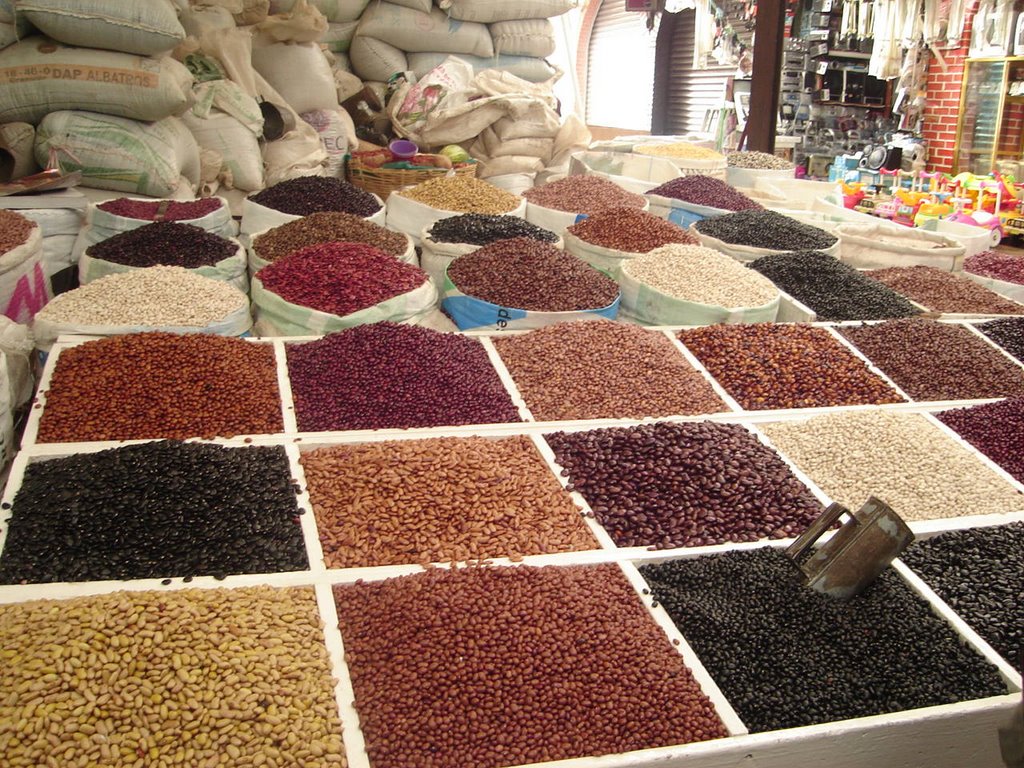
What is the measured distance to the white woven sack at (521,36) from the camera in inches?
207

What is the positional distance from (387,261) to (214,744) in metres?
1.72

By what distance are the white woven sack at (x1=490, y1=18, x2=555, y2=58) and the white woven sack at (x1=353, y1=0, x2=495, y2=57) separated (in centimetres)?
8

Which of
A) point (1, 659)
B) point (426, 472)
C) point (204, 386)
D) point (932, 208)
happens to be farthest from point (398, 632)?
point (932, 208)

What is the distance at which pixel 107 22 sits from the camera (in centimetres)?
296

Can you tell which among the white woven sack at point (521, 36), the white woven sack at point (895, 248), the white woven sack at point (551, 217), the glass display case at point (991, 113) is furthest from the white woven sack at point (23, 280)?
the glass display case at point (991, 113)

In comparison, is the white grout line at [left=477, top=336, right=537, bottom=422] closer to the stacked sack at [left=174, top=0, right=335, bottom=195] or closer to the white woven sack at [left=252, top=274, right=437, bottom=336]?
the white woven sack at [left=252, top=274, right=437, bottom=336]

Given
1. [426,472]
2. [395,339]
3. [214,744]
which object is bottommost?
[214,744]

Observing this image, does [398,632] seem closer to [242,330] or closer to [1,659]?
[1,659]

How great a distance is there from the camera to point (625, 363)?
2143 millimetres

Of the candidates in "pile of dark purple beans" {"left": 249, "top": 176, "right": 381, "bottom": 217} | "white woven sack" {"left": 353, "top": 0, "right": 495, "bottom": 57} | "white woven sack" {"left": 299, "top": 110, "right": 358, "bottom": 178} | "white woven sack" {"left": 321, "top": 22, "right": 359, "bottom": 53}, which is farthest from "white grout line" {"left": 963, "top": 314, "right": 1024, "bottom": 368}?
"white woven sack" {"left": 321, "top": 22, "right": 359, "bottom": 53}

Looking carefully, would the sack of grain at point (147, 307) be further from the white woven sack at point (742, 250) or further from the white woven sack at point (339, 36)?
the white woven sack at point (339, 36)

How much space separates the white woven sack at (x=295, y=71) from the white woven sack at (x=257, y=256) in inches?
63.9

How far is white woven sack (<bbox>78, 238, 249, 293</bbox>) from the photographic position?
2.52m

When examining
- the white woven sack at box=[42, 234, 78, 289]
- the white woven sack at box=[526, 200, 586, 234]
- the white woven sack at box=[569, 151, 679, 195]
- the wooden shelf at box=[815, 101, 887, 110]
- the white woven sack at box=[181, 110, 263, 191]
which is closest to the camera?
the white woven sack at box=[42, 234, 78, 289]
